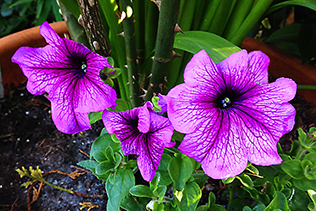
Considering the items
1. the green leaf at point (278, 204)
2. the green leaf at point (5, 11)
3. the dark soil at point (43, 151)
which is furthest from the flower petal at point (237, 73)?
the green leaf at point (5, 11)

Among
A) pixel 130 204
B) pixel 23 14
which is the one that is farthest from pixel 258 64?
pixel 23 14

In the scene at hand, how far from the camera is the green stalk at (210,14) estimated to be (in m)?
0.55

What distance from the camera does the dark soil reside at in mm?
727

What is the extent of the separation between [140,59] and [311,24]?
0.59 meters

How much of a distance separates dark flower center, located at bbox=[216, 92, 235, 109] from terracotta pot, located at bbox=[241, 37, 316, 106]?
60 cm

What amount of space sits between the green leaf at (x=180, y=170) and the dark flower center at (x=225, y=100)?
12 cm

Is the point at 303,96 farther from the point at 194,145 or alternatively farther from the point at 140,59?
the point at 194,145

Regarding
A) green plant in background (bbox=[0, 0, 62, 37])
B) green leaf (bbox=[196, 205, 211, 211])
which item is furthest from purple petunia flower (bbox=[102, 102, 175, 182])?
green plant in background (bbox=[0, 0, 62, 37])

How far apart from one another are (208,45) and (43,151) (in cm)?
68

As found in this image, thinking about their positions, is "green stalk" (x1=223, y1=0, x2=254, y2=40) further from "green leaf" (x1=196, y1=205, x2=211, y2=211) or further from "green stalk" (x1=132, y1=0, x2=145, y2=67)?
"green leaf" (x1=196, y1=205, x2=211, y2=211)

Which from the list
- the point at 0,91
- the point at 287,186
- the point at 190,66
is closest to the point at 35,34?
the point at 0,91

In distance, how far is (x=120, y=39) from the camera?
62cm

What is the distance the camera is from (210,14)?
1.88ft

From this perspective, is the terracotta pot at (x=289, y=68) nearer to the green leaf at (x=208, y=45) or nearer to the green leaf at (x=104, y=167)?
the green leaf at (x=208, y=45)
